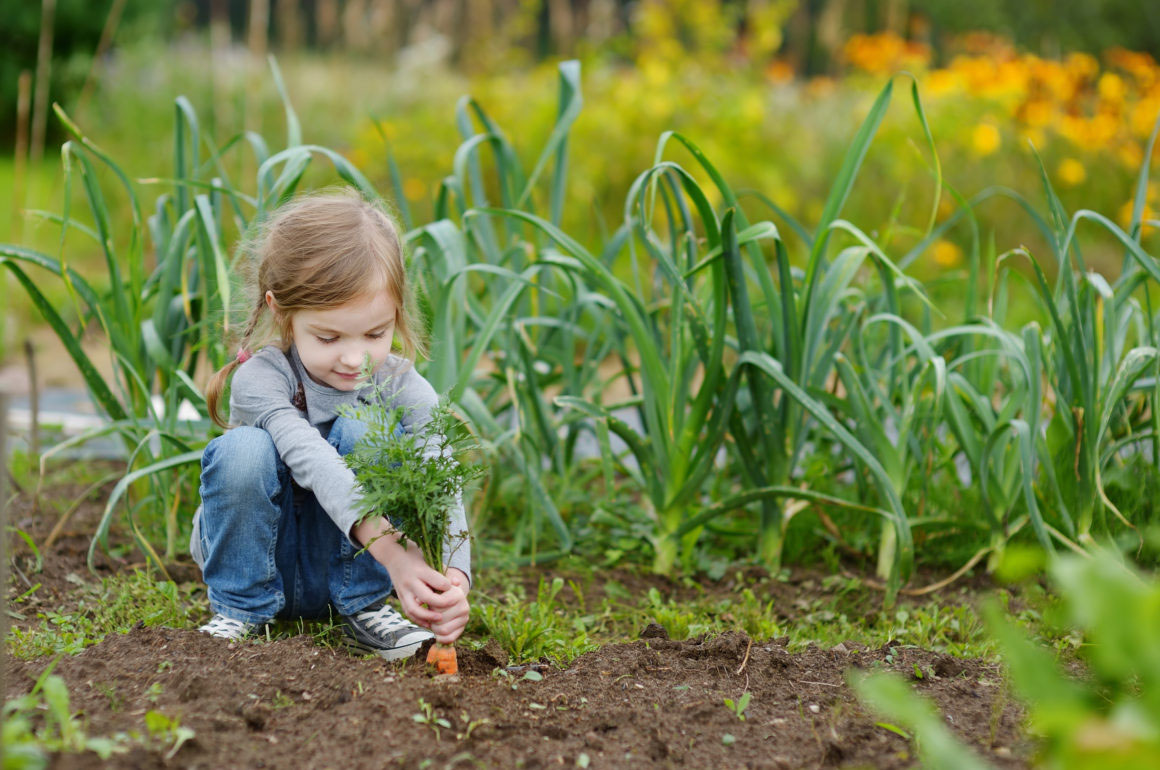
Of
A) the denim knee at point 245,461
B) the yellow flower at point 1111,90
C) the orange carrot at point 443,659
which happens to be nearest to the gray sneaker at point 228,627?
the denim knee at point 245,461

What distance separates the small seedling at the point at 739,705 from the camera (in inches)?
57.9

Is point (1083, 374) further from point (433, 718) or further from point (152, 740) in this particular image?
point (152, 740)

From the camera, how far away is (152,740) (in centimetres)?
121

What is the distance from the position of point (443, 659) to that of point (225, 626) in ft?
1.37

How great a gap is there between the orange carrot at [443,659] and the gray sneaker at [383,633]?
0.14m

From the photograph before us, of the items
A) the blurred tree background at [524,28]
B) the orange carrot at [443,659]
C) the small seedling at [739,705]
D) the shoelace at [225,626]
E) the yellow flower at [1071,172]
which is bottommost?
the shoelace at [225,626]

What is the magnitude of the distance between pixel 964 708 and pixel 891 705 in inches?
32.5

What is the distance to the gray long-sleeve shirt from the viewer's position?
1.64 meters

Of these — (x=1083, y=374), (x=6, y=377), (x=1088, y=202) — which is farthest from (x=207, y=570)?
(x=1088, y=202)

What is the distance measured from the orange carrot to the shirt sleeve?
8.9 inches

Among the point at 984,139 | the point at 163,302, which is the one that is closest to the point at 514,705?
the point at 163,302

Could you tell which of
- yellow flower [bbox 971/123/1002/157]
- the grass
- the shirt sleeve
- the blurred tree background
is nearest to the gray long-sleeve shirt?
the shirt sleeve

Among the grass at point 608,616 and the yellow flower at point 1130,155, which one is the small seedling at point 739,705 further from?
the yellow flower at point 1130,155

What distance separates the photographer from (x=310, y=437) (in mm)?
1721
